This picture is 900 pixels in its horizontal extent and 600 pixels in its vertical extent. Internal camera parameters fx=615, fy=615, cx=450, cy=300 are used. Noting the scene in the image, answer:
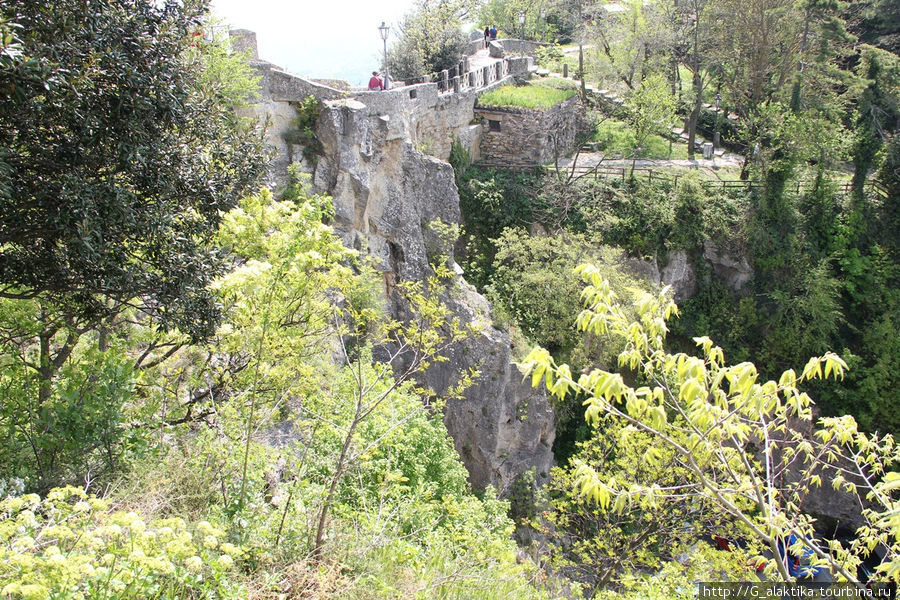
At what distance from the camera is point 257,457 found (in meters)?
6.69

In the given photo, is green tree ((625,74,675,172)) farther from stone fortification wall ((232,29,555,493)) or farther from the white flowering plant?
the white flowering plant

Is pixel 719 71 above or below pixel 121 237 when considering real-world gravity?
above

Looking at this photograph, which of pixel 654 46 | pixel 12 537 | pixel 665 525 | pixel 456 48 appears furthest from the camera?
pixel 654 46

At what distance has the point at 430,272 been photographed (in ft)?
56.0

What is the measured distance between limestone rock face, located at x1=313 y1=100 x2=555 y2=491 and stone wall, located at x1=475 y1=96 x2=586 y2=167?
218 inches

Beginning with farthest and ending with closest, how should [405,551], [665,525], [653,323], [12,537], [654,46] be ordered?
[654,46] → [665,525] → [405,551] → [653,323] → [12,537]

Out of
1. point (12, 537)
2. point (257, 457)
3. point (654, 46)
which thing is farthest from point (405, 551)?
point (654, 46)

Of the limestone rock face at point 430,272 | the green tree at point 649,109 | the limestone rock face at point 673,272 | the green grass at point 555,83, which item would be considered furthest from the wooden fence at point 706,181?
the limestone rock face at point 430,272

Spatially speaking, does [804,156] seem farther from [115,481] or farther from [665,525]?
[115,481]

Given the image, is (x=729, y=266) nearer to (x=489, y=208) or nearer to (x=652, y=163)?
(x=652, y=163)

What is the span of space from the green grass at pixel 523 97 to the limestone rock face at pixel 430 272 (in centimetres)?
601

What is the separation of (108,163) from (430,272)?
38.4 feet

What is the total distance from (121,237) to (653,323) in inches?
186

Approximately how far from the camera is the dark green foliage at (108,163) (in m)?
5.01
